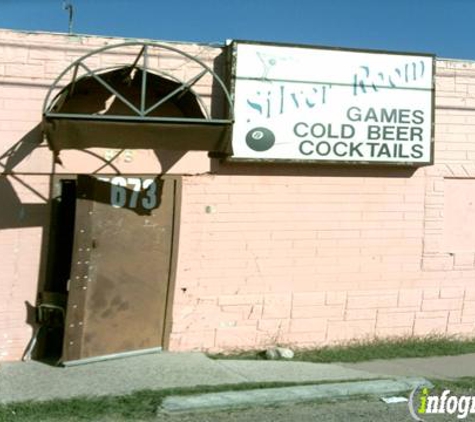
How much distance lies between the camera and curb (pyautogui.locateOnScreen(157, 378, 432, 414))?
6312mm

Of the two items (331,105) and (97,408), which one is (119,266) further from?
(331,105)

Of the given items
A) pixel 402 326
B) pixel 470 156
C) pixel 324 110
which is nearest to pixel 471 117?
pixel 470 156

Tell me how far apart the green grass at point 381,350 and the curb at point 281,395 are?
1238mm

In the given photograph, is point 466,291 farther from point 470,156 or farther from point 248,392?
point 248,392

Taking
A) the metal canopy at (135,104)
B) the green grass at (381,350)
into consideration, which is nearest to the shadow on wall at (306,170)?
the metal canopy at (135,104)

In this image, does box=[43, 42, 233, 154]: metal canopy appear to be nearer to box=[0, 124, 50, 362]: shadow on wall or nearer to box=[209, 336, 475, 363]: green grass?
box=[0, 124, 50, 362]: shadow on wall

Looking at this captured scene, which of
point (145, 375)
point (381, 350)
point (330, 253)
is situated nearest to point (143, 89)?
point (145, 375)

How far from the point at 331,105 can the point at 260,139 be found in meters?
0.96

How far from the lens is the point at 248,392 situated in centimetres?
667

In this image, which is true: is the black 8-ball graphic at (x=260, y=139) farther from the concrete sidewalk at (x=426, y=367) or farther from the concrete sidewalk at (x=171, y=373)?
the concrete sidewalk at (x=426, y=367)

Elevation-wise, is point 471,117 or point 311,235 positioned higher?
point 471,117

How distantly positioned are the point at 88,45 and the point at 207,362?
353 cm

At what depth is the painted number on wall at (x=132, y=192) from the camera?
25.9 feet

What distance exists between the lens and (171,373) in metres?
7.35
